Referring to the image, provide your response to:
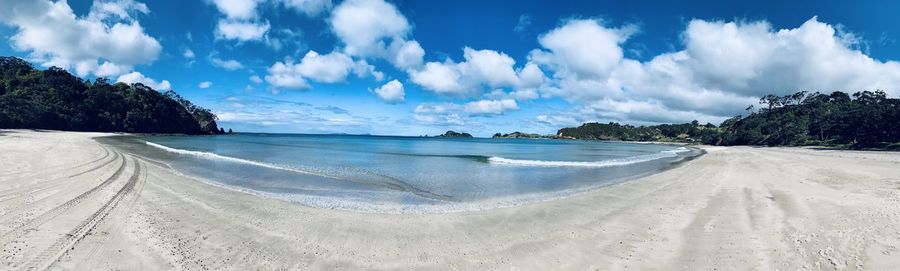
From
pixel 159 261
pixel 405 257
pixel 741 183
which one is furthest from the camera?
pixel 741 183

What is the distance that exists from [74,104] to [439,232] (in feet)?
429

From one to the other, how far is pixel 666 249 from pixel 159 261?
925 centimetres

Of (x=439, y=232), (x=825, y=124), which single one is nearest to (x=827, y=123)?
(x=825, y=124)

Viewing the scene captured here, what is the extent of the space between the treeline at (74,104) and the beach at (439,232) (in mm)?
94977

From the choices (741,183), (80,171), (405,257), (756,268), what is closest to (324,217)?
(405,257)

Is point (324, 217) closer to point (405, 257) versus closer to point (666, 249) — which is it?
point (405, 257)

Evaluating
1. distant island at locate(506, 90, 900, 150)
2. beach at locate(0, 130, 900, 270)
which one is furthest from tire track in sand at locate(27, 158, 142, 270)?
distant island at locate(506, 90, 900, 150)

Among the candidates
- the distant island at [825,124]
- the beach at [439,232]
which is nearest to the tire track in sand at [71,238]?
the beach at [439,232]

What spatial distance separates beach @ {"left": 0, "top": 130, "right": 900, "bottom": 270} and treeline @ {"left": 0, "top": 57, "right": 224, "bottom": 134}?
312ft

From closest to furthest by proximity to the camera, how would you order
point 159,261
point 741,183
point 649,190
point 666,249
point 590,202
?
1. point 159,261
2. point 666,249
3. point 590,202
4. point 649,190
5. point 741,183

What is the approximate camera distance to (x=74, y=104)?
96.2 metres

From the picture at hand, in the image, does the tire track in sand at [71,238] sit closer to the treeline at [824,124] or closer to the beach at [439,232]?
the beach at [439,232]

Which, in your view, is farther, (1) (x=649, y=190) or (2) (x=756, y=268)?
(1) (x=649, y=190)

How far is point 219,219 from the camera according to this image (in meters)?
9.38
